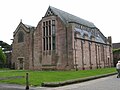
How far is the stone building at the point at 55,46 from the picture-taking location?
40.7 meters

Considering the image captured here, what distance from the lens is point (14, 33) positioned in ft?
174

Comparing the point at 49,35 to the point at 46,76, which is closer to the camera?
the point at 46,76

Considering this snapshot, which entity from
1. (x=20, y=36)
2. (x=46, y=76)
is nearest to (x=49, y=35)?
(x=20, y=36)

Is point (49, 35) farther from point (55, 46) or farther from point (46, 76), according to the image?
point (46, 76)

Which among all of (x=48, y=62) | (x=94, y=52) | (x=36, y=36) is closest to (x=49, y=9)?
(x=36, y=36)

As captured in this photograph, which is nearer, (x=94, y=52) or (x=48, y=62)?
(x=48, y=62)

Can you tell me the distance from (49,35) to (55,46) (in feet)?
10.1

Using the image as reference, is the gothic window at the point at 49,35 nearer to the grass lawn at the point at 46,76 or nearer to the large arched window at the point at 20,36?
the large arched window at the point at 20,36

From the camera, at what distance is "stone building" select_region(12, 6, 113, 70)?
40.7 m

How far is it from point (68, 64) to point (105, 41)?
2184 centimetres

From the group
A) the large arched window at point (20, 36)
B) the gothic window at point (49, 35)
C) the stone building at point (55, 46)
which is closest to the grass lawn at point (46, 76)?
the stone building at point (55, 46)

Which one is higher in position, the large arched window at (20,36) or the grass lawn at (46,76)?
the large arched window at (20,36)

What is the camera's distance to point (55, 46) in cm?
4234

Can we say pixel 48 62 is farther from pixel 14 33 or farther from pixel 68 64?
pixel 14 33
